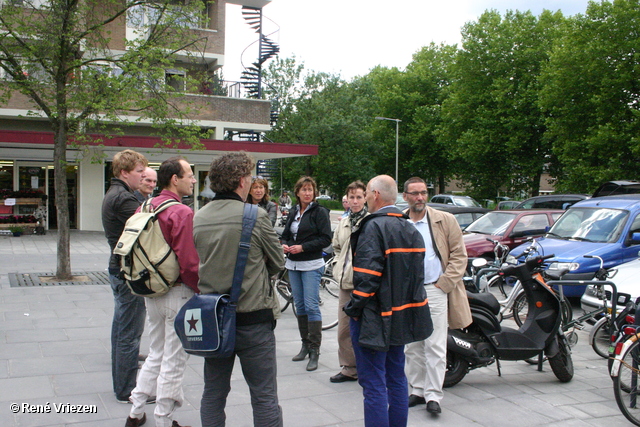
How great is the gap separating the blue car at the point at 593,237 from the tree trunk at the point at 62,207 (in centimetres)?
828

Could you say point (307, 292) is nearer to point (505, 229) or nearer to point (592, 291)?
point (592, 291)

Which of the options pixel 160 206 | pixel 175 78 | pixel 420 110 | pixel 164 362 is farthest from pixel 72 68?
pixel 420 110

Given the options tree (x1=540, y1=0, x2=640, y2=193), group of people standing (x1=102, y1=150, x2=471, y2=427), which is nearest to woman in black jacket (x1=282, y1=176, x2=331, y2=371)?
group of people standing (x1=102, y1=150, x2=471, y2=427)

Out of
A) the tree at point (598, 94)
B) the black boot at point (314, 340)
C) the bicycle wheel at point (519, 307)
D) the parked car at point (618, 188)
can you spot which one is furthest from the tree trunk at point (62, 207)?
the tree at point (598, 94)

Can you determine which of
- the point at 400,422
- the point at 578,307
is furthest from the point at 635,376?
the point at 578,307

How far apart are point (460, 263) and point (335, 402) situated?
60.3 inches

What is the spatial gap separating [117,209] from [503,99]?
103 ft

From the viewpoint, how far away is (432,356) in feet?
14.4

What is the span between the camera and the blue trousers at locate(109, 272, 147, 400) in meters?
4.21

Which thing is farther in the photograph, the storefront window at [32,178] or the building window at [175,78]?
the storefront window at [32,178]

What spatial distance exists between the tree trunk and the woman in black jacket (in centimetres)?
631

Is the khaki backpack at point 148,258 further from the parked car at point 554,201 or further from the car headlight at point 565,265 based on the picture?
the parked car at point 554,201

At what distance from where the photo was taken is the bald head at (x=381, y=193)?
3.62 m

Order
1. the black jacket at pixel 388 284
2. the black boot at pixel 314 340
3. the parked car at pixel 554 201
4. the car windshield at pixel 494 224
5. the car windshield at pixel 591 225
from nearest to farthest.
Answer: the black jacket at pixel 388 284 < the black boot at pixel 314 340 < the car windshield at pixel 591 225 < the car windshield at pixel 494 224 < the parked car at pixel 554 201
